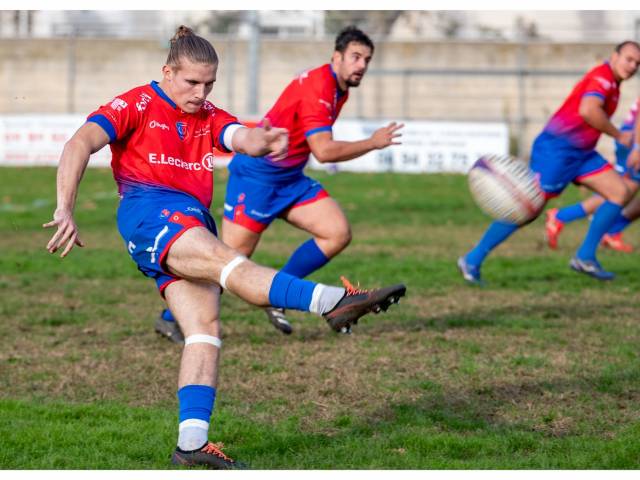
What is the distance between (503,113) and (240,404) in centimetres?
2414

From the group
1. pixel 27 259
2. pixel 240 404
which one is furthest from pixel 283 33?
pixel 240 404

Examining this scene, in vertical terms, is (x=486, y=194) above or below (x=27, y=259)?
above

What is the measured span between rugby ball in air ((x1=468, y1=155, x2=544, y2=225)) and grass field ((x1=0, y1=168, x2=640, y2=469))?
38.1 inches

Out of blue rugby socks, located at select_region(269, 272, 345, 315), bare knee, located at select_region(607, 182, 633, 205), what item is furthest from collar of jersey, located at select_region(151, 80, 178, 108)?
bare knee, located at select_region(607, 182, 633, 205)

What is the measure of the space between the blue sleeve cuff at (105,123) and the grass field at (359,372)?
1.51m

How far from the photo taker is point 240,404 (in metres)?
6.25

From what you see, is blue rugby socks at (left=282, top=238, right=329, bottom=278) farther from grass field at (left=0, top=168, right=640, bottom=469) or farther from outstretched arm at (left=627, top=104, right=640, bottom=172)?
outstretched arm at (left=627, top=104, right=640, bottom=172)

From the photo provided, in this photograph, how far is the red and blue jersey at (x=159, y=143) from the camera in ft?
16.8

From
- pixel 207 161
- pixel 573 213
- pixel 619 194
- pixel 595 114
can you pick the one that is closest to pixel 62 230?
pixel 207 161

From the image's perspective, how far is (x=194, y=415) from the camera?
484cm

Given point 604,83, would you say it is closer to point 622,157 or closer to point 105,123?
point 622,157

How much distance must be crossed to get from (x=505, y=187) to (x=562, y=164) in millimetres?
2824

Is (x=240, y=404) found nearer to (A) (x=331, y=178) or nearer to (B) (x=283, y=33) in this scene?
(A) (x=331, y=178)

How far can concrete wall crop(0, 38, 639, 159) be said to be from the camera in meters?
29.5
